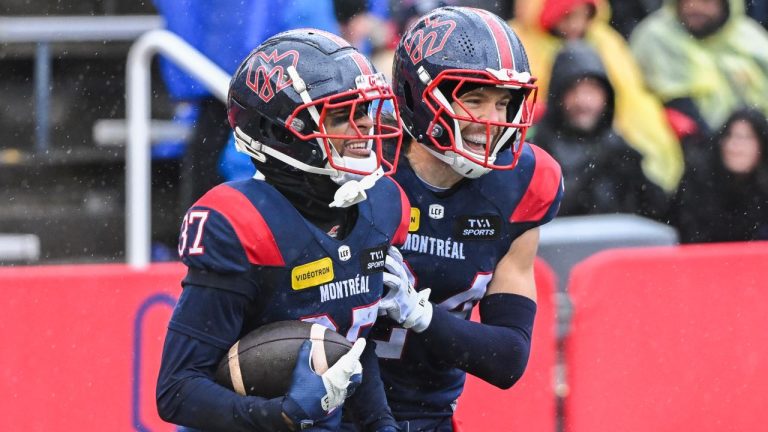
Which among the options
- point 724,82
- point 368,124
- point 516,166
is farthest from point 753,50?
point 368,124

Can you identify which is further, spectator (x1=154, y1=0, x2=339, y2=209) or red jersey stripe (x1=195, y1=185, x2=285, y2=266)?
spectator (x1=154, y1=0, x2=339, y2=209)

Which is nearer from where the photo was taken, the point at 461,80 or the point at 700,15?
the point at 461,80

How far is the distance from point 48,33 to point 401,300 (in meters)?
4.27

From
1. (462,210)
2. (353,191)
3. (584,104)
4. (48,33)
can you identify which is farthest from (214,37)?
(353,191)

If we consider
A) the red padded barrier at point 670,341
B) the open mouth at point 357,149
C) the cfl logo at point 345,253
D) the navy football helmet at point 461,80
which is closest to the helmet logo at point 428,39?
the navy football helmet at point 461,80

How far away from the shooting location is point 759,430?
5.77 m

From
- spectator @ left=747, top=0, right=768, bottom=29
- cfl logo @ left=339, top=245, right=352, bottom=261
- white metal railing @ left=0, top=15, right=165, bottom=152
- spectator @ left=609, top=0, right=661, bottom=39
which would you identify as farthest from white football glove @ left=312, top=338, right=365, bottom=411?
spectator @ left=747, top=0, right=768, bottom=29

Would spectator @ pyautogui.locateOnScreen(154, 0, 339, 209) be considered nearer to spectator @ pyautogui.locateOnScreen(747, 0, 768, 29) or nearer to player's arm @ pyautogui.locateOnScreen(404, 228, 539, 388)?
player's arm @ pyautogui.locateOnScreen(404, 228, 539, 388)

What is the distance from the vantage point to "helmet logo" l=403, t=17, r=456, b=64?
393cm

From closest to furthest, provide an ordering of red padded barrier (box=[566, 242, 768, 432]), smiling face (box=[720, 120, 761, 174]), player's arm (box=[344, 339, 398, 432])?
player's arm (box=[344, 339, 398, 432])
red padded barrier (box=[566, 242, 768, 432])
smiling face (box=[720, 120, 761, 174])

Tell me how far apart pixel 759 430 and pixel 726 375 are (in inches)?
10.8

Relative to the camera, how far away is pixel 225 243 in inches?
128

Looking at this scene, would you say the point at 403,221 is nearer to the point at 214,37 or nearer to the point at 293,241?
the point at 293,241

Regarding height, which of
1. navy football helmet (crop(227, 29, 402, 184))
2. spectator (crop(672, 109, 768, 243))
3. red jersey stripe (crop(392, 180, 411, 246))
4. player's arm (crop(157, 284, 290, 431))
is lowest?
spectator (crop(672, 109, 768, 243))
